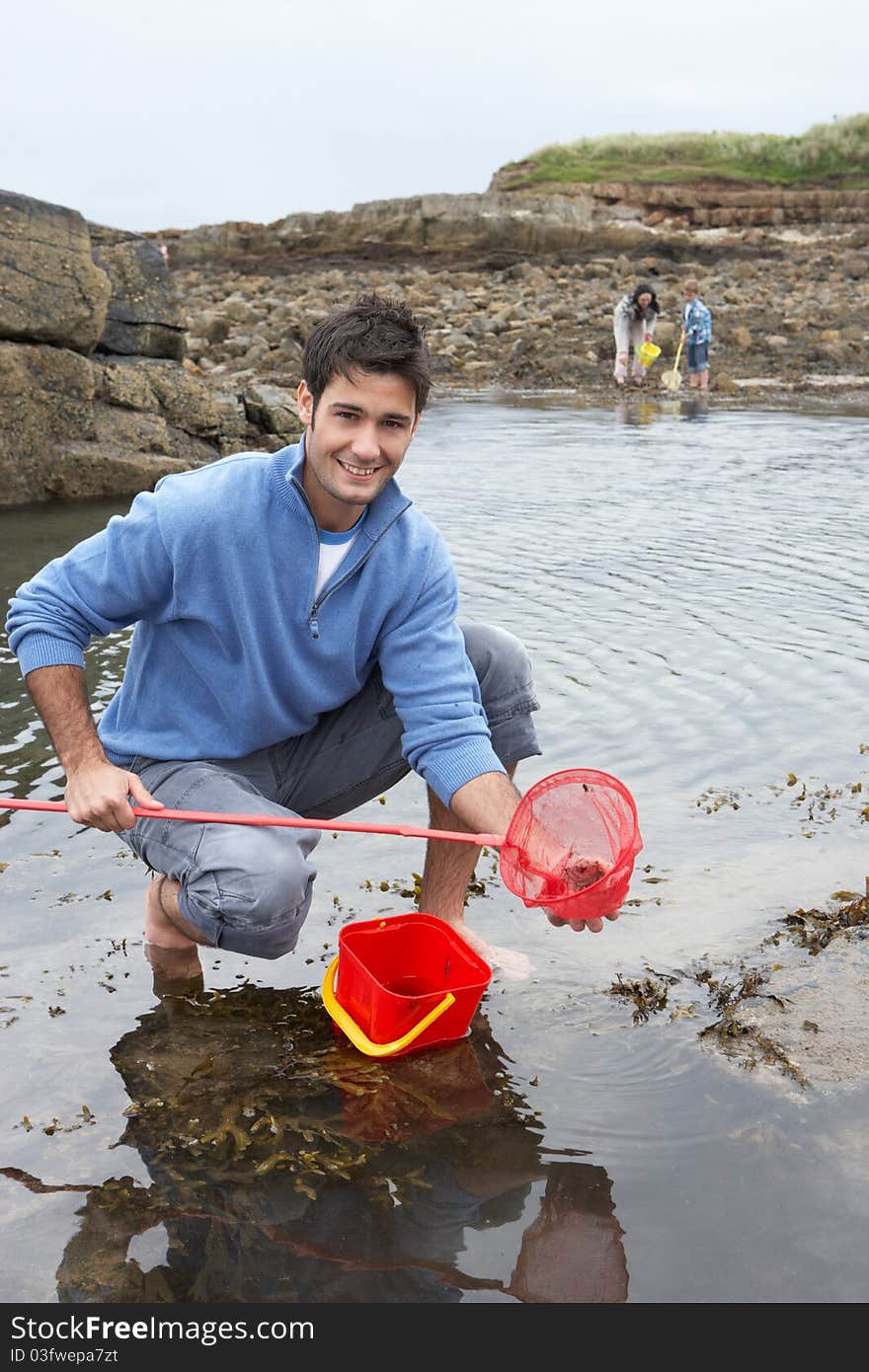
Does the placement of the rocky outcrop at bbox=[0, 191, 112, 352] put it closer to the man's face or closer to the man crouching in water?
the man crouching in water

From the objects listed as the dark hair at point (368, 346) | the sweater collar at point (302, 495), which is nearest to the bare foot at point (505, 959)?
the sweater collar at point (302, 495)

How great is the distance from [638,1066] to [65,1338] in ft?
4.22

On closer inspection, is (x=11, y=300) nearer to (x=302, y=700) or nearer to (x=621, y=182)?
(x=302, y=700)

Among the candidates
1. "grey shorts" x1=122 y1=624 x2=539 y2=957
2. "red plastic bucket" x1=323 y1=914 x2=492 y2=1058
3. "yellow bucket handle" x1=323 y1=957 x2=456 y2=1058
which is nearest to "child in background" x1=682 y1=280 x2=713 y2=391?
"grey shorts" x1=122 y1=624 x2=539 y2=957

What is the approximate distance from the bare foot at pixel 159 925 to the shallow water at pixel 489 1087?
0.11 meters

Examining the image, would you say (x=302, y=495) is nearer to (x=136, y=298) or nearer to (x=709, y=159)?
(x=136, y=298)

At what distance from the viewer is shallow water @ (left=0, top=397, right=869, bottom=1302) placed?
2.24 metres

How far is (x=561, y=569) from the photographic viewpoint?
7824 mm

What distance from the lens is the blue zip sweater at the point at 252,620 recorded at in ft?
9.83

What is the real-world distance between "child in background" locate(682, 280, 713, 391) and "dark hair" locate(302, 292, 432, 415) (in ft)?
55.9

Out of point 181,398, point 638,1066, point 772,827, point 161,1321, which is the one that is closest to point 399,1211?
point 161,1321

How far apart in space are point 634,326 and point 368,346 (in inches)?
708

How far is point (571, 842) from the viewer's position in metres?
2.85

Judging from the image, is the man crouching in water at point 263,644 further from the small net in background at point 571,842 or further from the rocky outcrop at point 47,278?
the rocky outcrop at point 47,278
